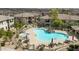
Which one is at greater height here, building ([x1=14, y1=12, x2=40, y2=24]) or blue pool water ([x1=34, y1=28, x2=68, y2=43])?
building ([x1=14, y1=12, x2=40, y2=24])

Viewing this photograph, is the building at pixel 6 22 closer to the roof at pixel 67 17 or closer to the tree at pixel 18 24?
the tree at pixel 18 24

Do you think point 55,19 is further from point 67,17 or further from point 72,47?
point 72,47

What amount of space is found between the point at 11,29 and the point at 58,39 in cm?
55

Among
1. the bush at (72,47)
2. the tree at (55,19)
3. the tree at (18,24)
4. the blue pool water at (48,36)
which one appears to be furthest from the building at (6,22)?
the bush at (72,47)

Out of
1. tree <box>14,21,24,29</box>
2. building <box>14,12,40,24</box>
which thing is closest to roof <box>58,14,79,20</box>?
building <box>14,12,40,24</box>

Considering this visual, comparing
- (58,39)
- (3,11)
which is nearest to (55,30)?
(58,39)

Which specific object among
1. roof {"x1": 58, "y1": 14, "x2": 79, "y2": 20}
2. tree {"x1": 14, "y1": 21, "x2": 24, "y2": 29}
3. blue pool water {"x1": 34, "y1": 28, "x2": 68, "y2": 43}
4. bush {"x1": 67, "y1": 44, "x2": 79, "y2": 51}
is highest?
roof {"x1": 58, "y1": 14, "x2": 79, "y2": 20}

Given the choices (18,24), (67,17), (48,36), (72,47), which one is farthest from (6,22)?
(72,47)

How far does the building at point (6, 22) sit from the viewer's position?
3236 millimetres

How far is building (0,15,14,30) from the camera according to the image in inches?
127

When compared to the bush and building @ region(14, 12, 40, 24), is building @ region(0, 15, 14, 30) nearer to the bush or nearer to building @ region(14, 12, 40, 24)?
building @ region(14, 12, 40, 24)
